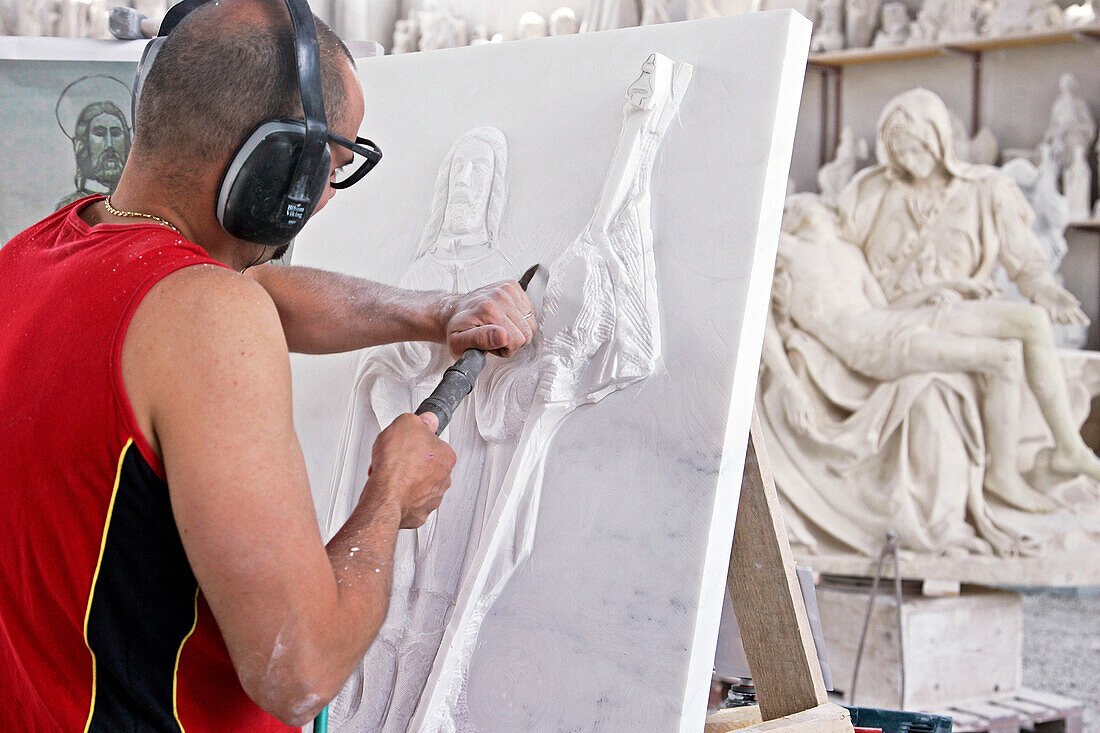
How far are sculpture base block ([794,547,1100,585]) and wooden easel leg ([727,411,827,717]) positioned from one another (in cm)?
255

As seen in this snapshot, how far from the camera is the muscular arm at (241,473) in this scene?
3.04ft

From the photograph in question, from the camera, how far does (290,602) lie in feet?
3.10

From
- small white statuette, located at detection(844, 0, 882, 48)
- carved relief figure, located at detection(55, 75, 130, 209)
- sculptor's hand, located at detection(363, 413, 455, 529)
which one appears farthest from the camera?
small white statuette, located at detection(844, 0, 882, 48)

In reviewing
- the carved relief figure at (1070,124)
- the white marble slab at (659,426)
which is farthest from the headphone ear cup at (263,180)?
the carved relief figure at (1070,124)

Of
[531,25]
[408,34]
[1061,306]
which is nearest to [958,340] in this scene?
[1061,306]

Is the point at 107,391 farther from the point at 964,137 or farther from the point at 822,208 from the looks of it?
the point at 964,137

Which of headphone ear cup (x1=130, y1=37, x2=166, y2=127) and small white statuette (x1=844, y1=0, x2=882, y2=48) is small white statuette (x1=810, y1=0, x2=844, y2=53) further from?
headphone ear cup (x1=130, y1=37, x2=166, y2=127)

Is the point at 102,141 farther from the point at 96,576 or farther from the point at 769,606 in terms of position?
the point at 769,606

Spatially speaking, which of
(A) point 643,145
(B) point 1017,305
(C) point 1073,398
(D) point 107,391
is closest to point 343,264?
(A) point 643,145

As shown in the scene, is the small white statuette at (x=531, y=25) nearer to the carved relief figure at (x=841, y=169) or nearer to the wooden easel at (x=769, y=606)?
the carved relief figure at (x=841, y=169)

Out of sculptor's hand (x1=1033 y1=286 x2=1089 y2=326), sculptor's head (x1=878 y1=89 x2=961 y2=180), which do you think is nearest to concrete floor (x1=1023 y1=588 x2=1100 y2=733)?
sculptor's hand (x1=1033 y1=286 x2=1089 y2=326)

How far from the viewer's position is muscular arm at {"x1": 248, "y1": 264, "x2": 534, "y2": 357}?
4.76 ft

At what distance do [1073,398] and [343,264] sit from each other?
4.09m

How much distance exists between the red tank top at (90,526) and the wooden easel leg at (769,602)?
29.3 inches
